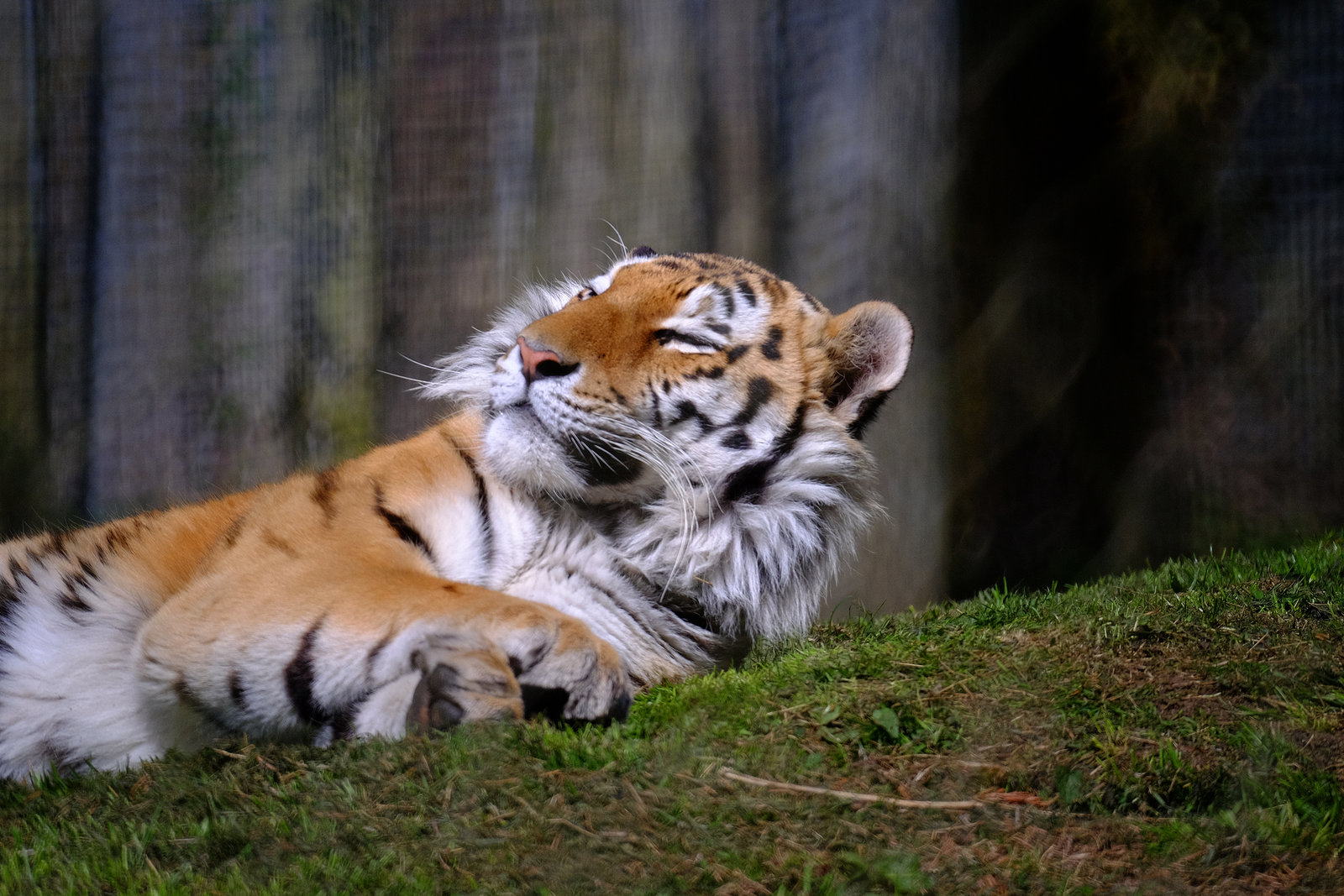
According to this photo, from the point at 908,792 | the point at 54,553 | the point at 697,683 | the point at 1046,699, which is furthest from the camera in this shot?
the point at 54,553

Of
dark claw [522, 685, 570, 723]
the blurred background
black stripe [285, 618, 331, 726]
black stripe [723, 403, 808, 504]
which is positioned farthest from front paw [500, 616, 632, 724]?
the blurred background

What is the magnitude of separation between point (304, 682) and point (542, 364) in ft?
2.15

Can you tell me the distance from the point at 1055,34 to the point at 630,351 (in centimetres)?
172

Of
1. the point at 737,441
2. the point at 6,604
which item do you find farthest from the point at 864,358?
the point at 6,604

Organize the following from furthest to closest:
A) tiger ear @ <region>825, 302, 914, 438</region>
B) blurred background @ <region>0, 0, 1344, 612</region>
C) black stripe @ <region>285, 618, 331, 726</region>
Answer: blurred background @ <region>0, 0, 1344, 612</region>, tiger ear @ <region>825, 302, 914, 438</region>, black stripe @ <region>285, 618, 331, 726</region>

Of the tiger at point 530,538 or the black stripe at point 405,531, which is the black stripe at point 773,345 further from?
the black stripe at point 405,531

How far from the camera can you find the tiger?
1.54 m

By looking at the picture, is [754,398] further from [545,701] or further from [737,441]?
[545,701]

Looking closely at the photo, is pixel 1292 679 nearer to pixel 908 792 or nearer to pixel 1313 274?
pixel 908 792

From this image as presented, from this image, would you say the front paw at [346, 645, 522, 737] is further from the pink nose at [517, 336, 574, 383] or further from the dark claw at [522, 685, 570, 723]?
the pink nose at [517, 336, 574, 383]

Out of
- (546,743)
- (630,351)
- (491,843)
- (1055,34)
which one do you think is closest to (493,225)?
(630,351)

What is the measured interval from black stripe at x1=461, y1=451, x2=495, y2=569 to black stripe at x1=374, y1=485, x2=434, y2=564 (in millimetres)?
97

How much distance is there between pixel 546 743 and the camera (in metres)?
1.29

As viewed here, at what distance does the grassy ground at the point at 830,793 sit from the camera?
983 mm
